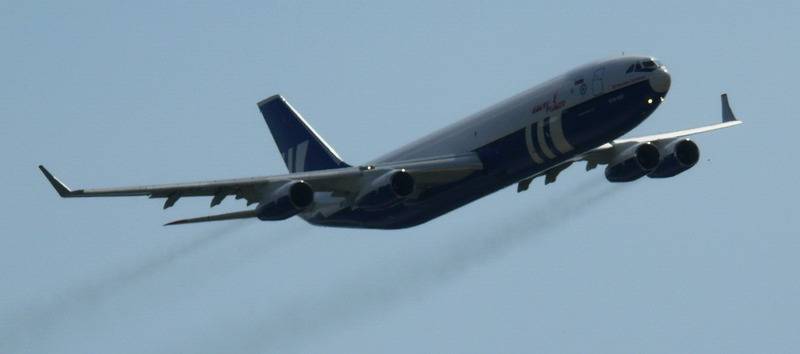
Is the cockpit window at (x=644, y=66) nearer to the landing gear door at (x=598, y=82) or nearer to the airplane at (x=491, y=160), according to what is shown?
the airplane at (x=491, y=160)

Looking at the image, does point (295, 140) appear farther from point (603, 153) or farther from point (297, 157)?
point (603, 153)

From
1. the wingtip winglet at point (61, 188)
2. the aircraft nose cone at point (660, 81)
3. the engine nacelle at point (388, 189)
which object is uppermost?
the wingtip winglet at point (61, 188)

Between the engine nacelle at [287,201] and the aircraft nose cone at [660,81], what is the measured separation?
16928mm

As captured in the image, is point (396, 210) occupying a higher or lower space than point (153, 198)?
lower

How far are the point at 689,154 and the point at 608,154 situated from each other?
420 centimetres

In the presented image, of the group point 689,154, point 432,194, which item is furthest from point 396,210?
point 689,154

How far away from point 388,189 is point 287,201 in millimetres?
5163

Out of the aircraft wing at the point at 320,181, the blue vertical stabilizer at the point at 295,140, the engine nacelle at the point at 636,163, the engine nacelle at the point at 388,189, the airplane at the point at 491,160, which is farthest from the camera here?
the blue vertical stabilizer at the point at 295,140

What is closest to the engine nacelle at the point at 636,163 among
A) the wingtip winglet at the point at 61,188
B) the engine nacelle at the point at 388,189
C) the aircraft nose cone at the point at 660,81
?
the aircraft nose cone at the point at 660,81

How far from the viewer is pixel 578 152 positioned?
95188 millimetres

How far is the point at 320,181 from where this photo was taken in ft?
319

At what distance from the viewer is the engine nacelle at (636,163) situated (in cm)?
10056

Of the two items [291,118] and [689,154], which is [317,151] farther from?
[689,154]

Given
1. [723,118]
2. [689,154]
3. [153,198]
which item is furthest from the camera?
[723,118]
